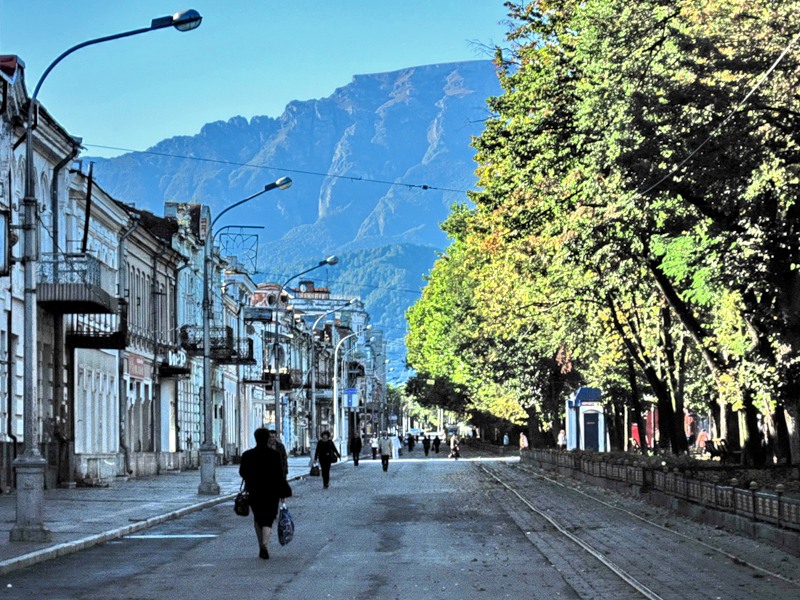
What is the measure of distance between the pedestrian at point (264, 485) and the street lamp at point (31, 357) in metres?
3.77

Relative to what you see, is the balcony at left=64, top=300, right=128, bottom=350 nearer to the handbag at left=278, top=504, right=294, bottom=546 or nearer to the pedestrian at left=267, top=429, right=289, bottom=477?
the pedestrian at left=267, top=429, right=289, bottom=477

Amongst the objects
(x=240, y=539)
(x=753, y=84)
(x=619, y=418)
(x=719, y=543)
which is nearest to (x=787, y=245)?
(x=753, y=84)

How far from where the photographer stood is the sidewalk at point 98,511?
2023 cm

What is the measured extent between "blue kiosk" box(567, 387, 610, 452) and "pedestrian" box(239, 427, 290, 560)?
42136mm

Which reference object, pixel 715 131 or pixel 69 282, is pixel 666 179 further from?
pixel 69 282

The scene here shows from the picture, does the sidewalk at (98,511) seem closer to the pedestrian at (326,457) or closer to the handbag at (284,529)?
the pedestrian at (326,457)

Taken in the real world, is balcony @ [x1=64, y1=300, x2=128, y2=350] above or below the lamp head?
below

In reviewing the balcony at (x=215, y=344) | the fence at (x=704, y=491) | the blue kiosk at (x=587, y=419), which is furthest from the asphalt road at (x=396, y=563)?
the balcony at (x=215, y=344)

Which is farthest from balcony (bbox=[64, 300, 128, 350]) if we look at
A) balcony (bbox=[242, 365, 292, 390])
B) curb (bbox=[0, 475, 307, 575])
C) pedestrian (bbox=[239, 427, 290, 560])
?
balcony (bbox=[242, 365, 292, 390])

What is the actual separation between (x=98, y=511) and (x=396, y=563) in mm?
12692

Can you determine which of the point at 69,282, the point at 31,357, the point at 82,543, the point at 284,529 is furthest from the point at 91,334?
the point at 284,529

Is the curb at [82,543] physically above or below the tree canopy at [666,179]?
below

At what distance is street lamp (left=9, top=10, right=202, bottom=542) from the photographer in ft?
70.5

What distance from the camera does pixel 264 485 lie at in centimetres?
1925
